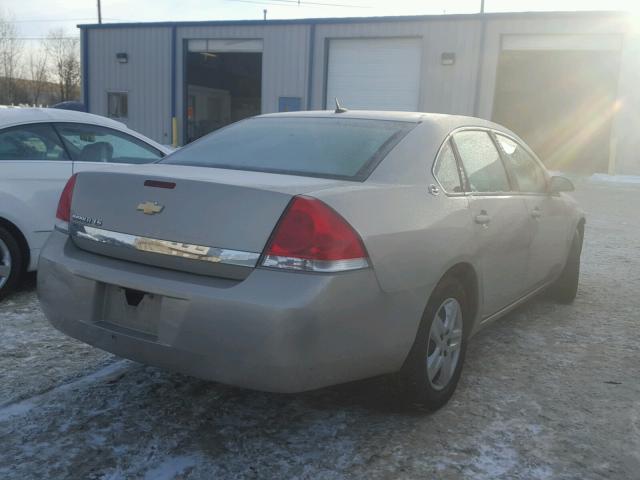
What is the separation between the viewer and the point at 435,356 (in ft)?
10.3

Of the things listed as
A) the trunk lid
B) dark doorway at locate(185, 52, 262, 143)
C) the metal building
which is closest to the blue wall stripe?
the metal building

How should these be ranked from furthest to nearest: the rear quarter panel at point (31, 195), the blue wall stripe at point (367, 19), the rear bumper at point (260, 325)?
1. the blue wall stripe at point (367, 19)
2. the rear quarter panel at point (31, 195)
3. the rear bumper at point (260, 325)

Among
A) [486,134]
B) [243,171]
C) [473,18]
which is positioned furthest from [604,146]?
[243,171]

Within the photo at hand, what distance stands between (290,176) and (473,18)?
19.3 m

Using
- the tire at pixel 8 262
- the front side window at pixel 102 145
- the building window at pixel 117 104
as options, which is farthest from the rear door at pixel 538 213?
the building window at pixel 117 104

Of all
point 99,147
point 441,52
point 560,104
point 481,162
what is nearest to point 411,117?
point 481,162

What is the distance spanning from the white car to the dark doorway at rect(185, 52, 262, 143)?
2029 centimetres

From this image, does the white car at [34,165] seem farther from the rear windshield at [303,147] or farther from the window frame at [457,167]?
the window frame at [457,167]

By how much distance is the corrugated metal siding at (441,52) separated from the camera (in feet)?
67.5

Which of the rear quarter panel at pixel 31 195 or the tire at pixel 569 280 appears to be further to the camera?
the tire at pixel 569 280

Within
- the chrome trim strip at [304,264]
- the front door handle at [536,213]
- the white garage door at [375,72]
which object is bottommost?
the chrome trim strip at [304,264]

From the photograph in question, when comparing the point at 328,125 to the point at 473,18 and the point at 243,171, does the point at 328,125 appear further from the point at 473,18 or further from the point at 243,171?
the point at 473,18

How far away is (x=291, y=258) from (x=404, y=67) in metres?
20.3

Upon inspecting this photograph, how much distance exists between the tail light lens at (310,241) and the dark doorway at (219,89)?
23572 mm
